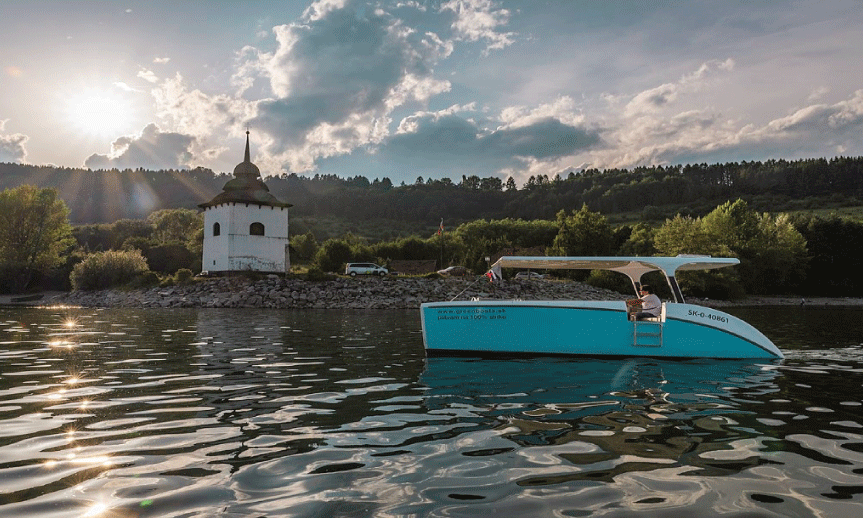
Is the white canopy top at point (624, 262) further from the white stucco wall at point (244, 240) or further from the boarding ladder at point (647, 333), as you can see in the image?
the white stucco wall at point (244, 240)

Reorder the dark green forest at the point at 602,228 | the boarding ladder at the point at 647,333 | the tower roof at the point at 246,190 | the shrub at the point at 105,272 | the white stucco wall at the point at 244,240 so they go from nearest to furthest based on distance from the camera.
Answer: the boarding ladder at the point at 647,333 → the shrub at the point at 105,272 → the white stucco wall at the point at 244,240 → the tower roof at the point at 246,190 → the dark green forest at the point at 602,228

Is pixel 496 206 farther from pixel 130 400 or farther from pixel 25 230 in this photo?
pixel 130 400

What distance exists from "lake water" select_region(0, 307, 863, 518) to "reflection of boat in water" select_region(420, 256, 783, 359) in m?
0.82

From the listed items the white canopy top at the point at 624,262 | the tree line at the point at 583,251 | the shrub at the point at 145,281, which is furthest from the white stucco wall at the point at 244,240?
the white canopy top at the point at 624,262

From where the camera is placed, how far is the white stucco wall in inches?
2298

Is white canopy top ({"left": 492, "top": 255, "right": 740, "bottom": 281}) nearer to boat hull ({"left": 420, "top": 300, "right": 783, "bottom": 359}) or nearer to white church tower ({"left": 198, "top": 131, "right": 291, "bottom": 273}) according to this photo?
boat hull ({"left": 420, "top": 300, "right": 783, "bottom": 359})

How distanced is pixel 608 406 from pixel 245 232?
181 ft

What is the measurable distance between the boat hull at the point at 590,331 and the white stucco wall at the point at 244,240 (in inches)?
1899

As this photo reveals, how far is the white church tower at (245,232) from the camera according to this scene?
192 feet

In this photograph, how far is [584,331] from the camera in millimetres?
14547

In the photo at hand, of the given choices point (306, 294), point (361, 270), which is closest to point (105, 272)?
point (306, 294)

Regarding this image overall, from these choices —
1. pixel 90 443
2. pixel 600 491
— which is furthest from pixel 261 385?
pixel 600 491

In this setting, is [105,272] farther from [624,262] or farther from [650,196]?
[650,196]

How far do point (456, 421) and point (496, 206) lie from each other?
19159cm
